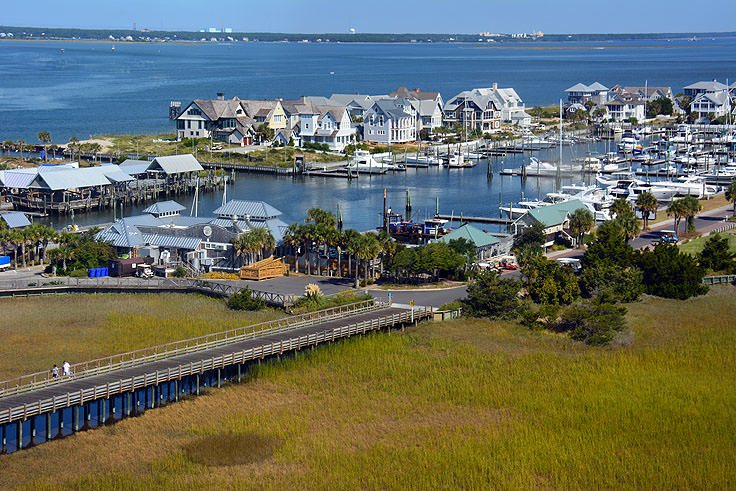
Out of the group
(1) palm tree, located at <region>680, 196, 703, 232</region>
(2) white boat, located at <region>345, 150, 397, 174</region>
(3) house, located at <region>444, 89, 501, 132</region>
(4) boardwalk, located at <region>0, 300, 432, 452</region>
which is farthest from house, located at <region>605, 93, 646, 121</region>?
(4) boardwalk, located at <region>0, 300, 432, 452</region>

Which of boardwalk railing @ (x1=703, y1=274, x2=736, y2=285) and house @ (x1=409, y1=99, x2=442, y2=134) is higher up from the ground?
house @ (x1=409, y1=99, x2=442, y2=134)

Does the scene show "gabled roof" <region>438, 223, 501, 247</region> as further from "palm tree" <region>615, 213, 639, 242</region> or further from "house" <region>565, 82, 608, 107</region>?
"house" <region>565, 82, 608, 107</region>

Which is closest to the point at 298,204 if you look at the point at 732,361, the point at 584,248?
the point at 584,248

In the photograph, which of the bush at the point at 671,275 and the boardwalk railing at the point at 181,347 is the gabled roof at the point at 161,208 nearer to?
the boardwalk railing at the point at 181,347

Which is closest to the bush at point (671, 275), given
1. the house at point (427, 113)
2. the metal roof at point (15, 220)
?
the metal roof at point (15, 220)

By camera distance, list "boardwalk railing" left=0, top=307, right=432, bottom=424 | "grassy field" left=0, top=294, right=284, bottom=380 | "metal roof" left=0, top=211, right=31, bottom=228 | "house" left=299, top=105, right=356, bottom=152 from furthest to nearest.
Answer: "house" left=299, top=105, right=356, bottom=152 → "metal roof" left=0, top=211, right=31, bottom=228 → "grassy field" left=0, top=294, right=284, bottom=380 → "boardwalk railing" left=0, top=307, right=432, bottom=424

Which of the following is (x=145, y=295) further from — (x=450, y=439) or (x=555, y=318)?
(x=450, y=439)

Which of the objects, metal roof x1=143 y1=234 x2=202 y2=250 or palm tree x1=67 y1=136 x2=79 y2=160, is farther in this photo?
palm tree x1=67 y1=136 x2=79 y2=160

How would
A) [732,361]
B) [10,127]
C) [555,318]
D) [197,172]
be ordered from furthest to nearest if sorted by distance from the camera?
[10,127] < [197,172] < [555,318] < [732,361]
